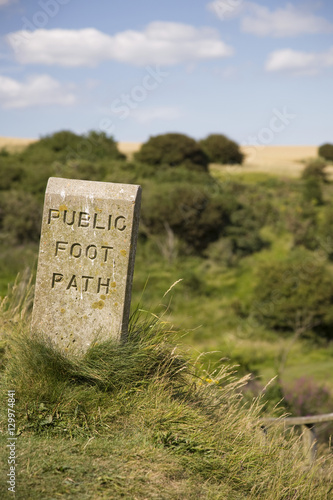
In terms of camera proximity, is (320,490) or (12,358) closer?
(320,490)

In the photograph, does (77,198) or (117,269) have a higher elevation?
(77,198)

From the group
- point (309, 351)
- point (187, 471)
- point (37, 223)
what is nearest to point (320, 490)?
point (187, 471)

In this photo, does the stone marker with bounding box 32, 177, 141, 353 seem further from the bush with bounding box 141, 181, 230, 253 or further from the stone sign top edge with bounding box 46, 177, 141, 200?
the bush with bounding box 141, 181, 230, 253

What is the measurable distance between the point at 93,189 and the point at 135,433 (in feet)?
6.55

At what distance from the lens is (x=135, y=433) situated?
3.70 metres

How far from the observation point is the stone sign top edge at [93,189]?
172 inches

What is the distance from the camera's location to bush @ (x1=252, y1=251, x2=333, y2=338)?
2198 centimetres

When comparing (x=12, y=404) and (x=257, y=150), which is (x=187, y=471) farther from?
(x=257, y=150)

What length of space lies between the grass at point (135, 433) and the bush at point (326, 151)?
6134 centimetres

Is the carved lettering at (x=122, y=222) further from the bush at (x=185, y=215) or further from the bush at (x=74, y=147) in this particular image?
the bush at (x=74, y=147)

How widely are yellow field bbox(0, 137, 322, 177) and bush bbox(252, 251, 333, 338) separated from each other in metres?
24.8

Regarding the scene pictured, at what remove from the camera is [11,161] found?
3756 centimetres

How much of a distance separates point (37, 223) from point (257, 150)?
153ft

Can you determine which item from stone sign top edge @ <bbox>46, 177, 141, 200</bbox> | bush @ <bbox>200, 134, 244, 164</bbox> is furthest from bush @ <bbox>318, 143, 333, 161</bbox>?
stone sign top edge @ <bbox>46, 177, 141, 200</bbox>
